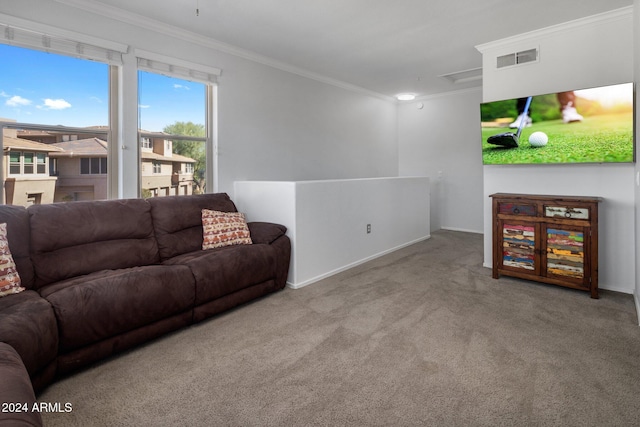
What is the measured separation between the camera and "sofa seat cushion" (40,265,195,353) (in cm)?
197

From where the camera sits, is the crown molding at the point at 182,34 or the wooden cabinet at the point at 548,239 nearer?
the crown molding at the point at 182,34

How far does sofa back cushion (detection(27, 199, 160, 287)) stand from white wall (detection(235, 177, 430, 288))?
3.91ft

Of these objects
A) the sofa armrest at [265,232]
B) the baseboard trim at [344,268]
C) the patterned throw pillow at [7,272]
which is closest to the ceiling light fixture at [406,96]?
the baseboard trim at [344,268]

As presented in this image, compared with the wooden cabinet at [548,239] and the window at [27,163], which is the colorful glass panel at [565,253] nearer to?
the wooden cabinet at [548,239]

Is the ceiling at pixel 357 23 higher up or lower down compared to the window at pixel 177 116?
higher up

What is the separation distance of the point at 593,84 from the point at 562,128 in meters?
0.47

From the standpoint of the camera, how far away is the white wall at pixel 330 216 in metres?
3.52

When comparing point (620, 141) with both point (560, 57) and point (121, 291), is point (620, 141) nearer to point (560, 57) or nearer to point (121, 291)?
point (560, 57)

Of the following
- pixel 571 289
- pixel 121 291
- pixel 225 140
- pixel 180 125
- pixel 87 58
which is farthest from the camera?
pixel 225 140

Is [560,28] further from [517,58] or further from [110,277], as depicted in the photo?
[110,277]

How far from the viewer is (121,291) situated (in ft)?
7.16

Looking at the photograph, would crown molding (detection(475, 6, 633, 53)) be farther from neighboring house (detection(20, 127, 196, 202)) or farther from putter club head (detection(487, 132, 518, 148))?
neighboring house (detection(20, 127, 196, 202))

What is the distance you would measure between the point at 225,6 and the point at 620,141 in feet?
12.1

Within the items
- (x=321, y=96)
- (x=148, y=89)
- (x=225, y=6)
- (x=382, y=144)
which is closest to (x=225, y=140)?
(x=148, y=89)
